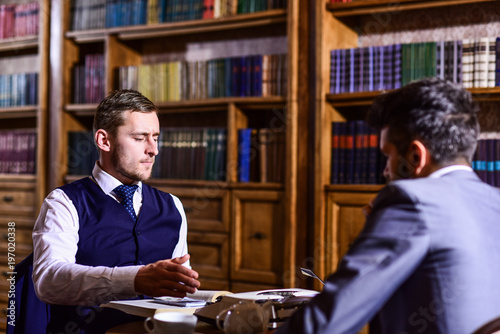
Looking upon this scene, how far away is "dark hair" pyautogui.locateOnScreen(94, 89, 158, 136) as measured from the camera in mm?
1975

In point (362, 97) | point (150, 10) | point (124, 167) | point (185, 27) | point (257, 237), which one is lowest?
point (257, 237)

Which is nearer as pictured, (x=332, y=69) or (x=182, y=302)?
(x=182, y=302)

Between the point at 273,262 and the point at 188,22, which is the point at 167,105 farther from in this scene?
the point at 273,262

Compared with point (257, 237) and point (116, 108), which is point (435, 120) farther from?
point (257, 237)

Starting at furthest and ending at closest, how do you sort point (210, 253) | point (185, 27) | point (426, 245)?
point (185, 27) < point (210, 253) < point (426, 245)

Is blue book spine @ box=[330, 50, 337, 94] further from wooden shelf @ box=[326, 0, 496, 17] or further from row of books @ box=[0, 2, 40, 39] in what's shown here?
row of books @ box=[0, 2, 40, 39]

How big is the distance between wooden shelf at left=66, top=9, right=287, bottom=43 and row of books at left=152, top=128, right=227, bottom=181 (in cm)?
58

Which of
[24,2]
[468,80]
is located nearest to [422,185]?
[468,80]

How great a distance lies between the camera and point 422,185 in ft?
3.31

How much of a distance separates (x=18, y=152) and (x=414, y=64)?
267cm

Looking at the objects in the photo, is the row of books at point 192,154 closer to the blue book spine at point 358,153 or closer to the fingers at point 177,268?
the blue book spine at point 358,153

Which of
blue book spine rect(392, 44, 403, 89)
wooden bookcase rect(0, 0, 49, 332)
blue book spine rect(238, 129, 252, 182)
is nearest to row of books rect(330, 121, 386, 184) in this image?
blue book spine rect(392, 44, 403, 89)

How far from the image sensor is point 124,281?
1.52 metres

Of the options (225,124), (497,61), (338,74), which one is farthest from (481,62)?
(225,124)
